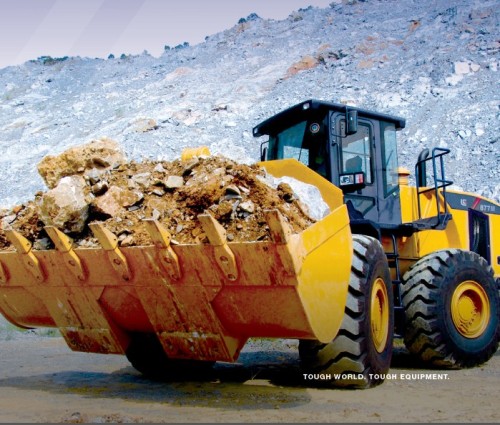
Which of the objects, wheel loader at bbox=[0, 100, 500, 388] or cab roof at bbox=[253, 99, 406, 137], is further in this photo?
cab roof at bbox=[253, 99, 406, 137]

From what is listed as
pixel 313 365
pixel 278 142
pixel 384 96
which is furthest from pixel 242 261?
pixel 384 96

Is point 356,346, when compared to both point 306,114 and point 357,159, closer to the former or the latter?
point 357,159

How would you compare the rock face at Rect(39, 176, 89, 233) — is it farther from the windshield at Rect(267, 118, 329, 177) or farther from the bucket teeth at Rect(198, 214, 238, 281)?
the windshield at Rect(267, 118, 329, 177)

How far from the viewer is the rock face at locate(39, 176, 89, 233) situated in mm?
4969

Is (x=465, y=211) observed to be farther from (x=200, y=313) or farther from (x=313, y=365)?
(x=200, y=313)

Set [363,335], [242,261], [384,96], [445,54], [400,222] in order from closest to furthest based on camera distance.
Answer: [242,261], [363,335], [400,222], [384,96], [445,54]

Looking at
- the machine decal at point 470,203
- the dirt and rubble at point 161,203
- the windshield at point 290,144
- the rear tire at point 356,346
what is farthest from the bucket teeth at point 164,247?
the machine decal at point 470,203

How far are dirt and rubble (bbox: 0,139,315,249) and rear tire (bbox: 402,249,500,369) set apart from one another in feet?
7.30

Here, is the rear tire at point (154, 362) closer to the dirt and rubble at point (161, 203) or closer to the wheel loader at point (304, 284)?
the wheel loader at point (304, 284)

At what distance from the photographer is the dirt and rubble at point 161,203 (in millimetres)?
4605

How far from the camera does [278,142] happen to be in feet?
23.6

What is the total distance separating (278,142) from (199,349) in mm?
3011

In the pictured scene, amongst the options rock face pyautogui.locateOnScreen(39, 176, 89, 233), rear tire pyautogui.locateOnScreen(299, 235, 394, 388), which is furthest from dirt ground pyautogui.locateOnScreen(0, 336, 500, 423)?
rock face pyautogui.locateOnScreen(39, 176, 89, 233)

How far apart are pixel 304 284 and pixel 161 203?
132 centimetres
